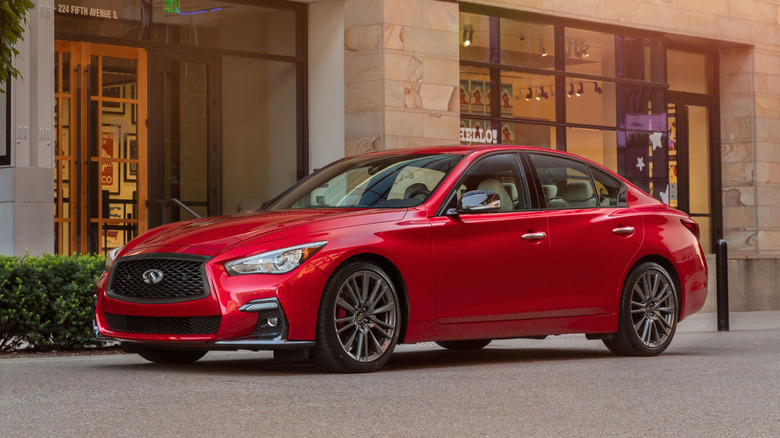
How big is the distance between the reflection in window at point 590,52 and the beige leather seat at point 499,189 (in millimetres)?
11751

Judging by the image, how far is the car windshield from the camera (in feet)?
30.1

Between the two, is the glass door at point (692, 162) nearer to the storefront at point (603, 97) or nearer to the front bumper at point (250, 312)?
the storefront at point (603, 97)

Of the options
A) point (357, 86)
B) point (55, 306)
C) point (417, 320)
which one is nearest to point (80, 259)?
point (55, 306)

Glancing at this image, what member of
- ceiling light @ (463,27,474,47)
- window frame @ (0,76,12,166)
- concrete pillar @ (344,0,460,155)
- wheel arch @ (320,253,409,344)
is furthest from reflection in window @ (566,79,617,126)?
wheel arch @ (320,253,409,344)

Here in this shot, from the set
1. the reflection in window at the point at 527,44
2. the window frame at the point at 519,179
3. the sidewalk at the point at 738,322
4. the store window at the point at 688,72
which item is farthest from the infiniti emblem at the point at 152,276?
the store window at the point at 688,72

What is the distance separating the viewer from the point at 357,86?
18406 mm

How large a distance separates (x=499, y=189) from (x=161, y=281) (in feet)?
8.86

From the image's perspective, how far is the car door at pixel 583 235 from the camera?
9.86 m

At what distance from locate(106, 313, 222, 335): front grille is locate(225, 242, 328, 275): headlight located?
1.06ft

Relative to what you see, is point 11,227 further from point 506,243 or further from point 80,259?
point 506,243

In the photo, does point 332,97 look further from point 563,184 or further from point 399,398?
point 399,398

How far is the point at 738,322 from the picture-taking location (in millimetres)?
17531

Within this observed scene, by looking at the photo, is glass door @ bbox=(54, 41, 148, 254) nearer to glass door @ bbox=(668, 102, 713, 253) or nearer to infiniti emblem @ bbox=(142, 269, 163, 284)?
infiniti emblem @ bbox=(142, 269, 163, 284)

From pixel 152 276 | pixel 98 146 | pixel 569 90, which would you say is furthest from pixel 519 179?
pixel 569 90
